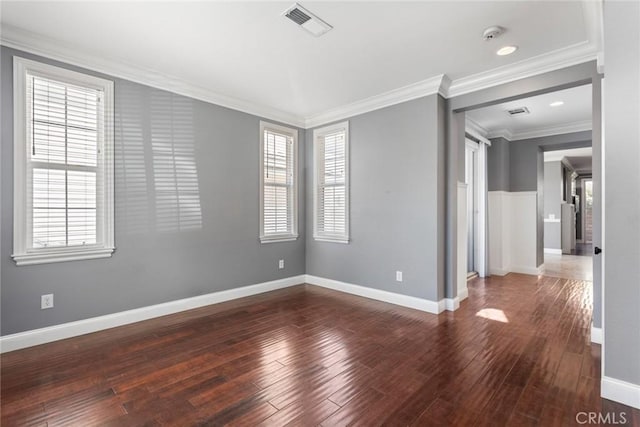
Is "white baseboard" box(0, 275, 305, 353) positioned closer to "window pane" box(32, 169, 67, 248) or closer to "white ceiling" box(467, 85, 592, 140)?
"window pane" box(32, 169, 67, 248)

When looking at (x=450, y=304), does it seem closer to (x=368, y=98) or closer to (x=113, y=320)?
(x=368, y=98)

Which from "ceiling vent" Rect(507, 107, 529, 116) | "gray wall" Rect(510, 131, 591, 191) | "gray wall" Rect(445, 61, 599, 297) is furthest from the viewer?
"gray wall" Rect(510, 131, 591, 191)

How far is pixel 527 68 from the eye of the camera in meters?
3.11

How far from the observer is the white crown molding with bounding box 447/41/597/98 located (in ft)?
9.21

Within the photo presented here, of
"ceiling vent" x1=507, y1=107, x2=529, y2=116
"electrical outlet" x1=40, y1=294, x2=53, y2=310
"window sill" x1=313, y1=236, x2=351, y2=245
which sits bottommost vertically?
"electrical outlet" x1=40, y1=294, x2=53, y2=310

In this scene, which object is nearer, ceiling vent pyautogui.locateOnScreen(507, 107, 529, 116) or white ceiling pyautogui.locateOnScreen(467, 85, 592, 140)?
white ceiling pyautogui.locateOnScreen(467, 85, 592, 140)

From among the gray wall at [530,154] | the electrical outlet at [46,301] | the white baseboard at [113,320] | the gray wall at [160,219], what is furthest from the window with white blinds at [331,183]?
the gray wall at [530,154]

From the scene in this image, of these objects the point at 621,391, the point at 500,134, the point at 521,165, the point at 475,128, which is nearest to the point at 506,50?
the point at 475,128

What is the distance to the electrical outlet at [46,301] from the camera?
108 inches

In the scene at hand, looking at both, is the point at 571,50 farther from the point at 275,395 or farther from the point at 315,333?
the point at 275,395

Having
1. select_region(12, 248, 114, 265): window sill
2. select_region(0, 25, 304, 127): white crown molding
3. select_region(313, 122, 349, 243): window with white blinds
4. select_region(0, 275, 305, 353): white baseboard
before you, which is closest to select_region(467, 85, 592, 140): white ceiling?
select_region(313, 122, 349, 243): window with white blinds

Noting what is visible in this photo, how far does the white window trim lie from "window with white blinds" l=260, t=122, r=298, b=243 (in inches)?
74.3

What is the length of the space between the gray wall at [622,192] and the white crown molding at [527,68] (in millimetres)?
1115

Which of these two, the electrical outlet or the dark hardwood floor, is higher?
the electrical outlet
